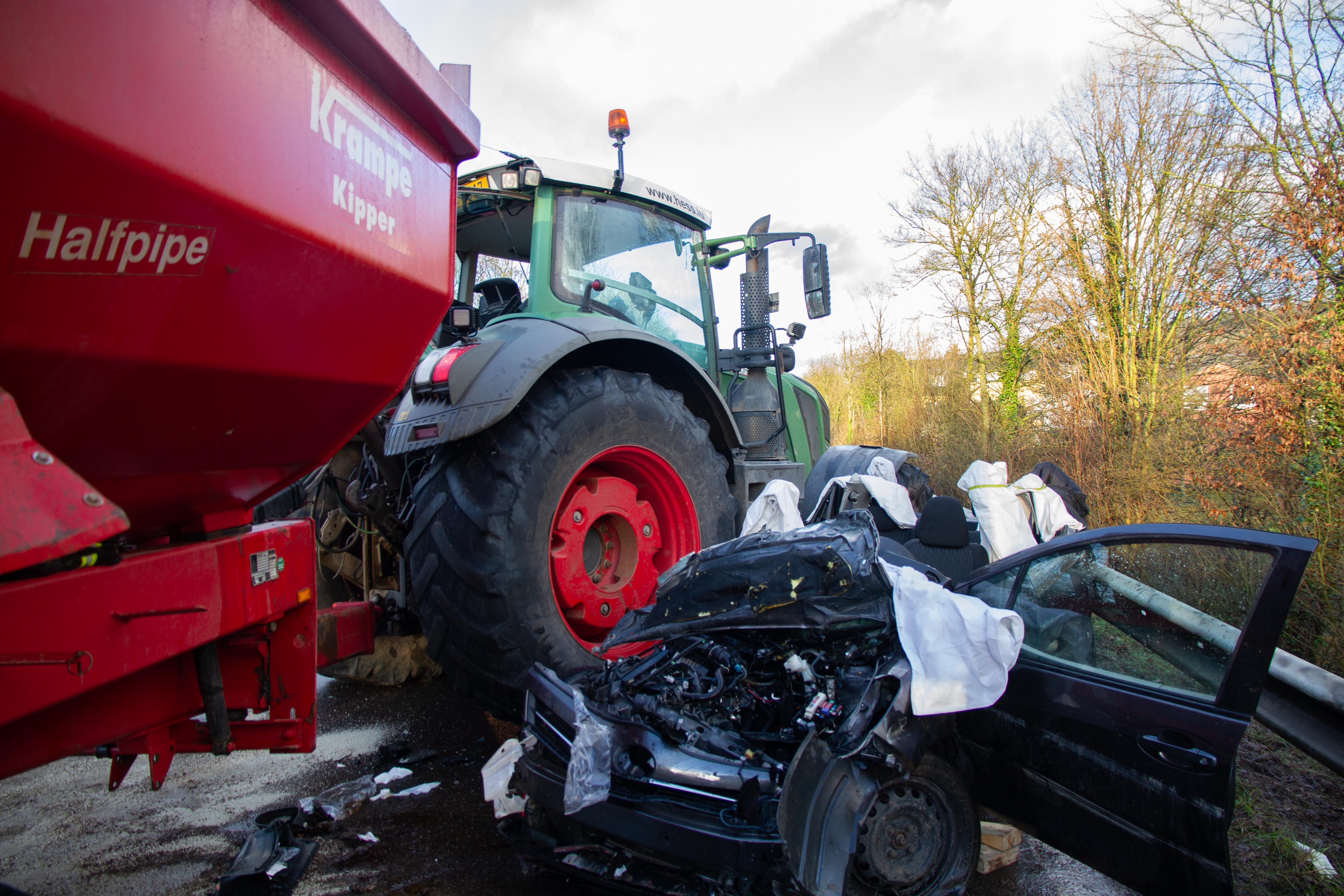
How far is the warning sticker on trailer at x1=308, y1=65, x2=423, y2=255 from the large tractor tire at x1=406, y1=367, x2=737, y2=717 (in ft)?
3.17

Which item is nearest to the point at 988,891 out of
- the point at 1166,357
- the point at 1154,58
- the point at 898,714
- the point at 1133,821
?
the point at 1133,821

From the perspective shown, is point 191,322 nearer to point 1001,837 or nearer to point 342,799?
point 342,799

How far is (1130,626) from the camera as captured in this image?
216 centimetres

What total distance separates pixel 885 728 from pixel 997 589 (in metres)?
0.78

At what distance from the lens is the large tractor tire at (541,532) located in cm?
251

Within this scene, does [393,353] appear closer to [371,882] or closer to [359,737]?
[371,882]

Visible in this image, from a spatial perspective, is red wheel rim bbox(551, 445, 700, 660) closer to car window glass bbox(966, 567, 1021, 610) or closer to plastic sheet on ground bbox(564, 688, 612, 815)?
plastic sheet on ground bbox(564, 688, 612, 815)

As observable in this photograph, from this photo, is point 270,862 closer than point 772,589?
Yes

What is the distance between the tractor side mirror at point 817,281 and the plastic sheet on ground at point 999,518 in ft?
4.46

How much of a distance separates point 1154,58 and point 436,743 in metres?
8.24

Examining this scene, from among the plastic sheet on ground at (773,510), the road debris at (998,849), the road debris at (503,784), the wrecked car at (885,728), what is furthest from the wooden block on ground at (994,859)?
the plastic sheet on ground at (773,510)

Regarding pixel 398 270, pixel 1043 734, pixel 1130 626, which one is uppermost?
pixel 398 270

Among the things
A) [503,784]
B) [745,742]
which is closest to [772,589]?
[745,742]

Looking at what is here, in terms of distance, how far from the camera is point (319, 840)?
8.27 feet
